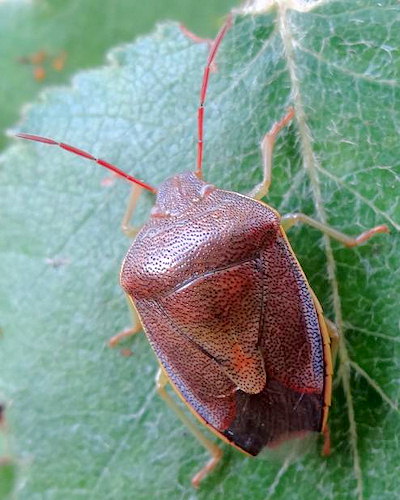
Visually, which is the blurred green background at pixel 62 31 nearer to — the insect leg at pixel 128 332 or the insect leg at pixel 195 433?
the insect leg at pixel 128 332

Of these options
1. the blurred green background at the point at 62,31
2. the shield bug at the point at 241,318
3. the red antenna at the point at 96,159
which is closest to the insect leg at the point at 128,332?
the shield bug at the point at 241,318

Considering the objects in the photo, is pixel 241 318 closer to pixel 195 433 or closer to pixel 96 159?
pixel 195 433

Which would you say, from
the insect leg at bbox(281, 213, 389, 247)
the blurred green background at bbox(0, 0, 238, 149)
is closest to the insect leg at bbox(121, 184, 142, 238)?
the insect leg at bbox(281, 213, 389, 247)

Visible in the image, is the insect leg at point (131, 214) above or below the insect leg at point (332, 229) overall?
below

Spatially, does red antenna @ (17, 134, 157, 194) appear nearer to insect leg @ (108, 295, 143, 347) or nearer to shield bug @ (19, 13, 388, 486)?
shield bug @ (19, 13, 388, 486)

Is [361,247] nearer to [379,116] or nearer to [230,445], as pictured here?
[379,116]

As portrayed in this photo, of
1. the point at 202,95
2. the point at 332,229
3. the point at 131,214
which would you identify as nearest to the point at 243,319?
the point at 332,229

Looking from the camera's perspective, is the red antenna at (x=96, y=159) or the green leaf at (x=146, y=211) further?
the red antenna at (x=96, y=159)
